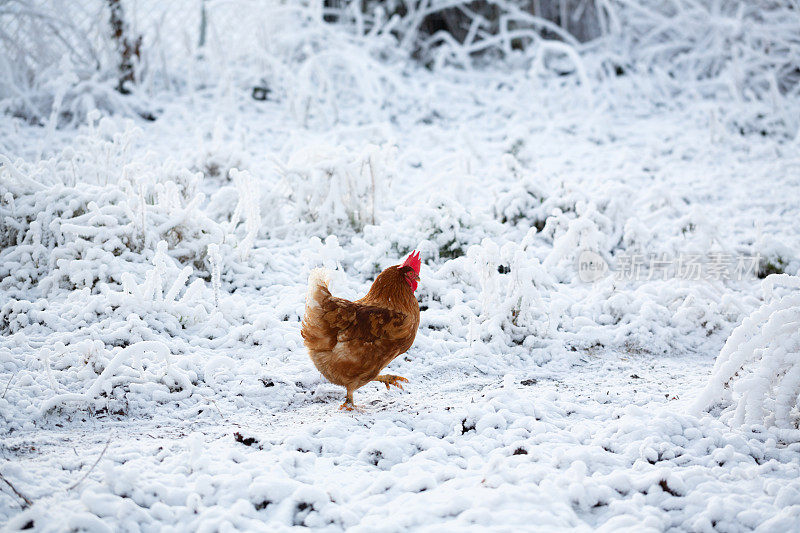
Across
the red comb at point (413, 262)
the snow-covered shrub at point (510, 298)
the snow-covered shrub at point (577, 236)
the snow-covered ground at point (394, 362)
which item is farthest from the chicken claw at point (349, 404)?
the snow-covered shrub at point (577, 236)

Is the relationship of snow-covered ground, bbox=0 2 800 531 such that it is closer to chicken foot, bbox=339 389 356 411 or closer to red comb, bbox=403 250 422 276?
chicken foot, bbox=339 389 356 411

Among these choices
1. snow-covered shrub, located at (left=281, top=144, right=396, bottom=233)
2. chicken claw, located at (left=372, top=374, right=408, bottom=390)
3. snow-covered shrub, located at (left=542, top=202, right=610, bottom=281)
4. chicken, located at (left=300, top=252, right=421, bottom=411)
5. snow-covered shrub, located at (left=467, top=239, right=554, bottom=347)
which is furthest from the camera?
snow-covered shrub, located at (left=281, top=144, right=396, bottom=233)

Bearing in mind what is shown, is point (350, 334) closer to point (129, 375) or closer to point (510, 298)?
point (129, 375)

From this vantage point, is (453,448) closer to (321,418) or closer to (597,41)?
(321,418)

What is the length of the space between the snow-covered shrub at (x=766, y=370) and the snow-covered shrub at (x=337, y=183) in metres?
3.04

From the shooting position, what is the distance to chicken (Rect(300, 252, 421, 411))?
2.77m

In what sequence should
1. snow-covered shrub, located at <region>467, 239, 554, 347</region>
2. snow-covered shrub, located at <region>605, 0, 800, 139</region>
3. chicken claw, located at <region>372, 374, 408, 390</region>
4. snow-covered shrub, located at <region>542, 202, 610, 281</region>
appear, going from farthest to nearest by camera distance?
snow-covered shrub, located at <region>605, 0, 800, 139</region> → snow-covered shrub, located at <region>542, 202, 610, 281</region> → snow-covered shrub, located at <region>467, 239, 554, 347</region> → chicken claw, located at <region>372, 374, 408, 390</region>

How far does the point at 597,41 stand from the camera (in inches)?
414

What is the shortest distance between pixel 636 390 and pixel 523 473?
1.18m

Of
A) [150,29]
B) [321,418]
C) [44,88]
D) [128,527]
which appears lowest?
[321,418]

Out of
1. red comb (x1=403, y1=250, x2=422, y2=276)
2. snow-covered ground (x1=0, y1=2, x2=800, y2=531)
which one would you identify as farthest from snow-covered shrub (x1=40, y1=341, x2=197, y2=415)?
red comb (x1=403, y1=250, x2=422, y2=276)

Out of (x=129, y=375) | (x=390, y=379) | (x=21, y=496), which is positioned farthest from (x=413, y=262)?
(x=21, y=496)

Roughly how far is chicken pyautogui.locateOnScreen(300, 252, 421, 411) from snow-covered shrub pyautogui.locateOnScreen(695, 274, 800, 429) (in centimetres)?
148

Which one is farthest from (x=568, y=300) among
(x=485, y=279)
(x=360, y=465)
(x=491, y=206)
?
(x=360, y=465)
